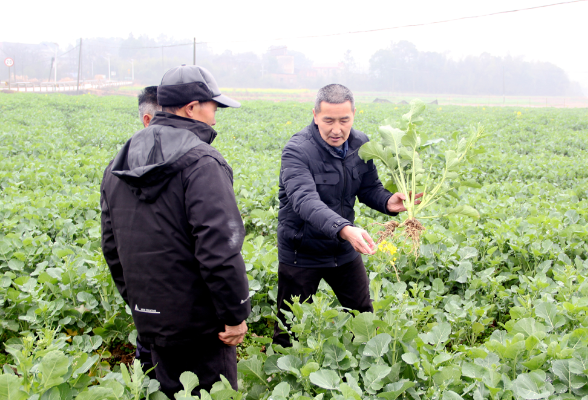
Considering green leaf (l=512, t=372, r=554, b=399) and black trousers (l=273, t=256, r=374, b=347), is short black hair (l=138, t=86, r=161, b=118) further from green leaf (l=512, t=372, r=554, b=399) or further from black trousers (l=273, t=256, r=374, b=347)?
green leaf (l=512, t=372, r=554, b=399)

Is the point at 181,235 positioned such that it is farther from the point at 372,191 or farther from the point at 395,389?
the point at 372,191

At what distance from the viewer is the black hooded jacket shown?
5.64ft

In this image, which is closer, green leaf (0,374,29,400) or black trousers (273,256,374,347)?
green leaf (0,374,29,400)

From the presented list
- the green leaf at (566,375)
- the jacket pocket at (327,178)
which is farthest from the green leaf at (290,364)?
the jacket pocket at (327,178)

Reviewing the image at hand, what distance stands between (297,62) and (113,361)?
114 m

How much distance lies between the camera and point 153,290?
5.91 feet

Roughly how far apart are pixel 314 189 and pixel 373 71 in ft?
289

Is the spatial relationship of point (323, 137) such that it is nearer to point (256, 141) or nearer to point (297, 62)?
point (256, 141)

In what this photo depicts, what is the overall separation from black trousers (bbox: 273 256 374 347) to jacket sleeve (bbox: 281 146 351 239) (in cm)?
42

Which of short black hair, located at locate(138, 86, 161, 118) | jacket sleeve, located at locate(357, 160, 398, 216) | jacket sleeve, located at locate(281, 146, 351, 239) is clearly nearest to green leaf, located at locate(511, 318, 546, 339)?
jacket sleeve, located at locate(281, 146, 351, 239)

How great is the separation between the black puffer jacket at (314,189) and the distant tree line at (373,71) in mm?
82554

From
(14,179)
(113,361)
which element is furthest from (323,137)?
(14,179)

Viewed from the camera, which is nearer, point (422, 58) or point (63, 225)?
point (63, 225)

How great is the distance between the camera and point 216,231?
1.70 meters
